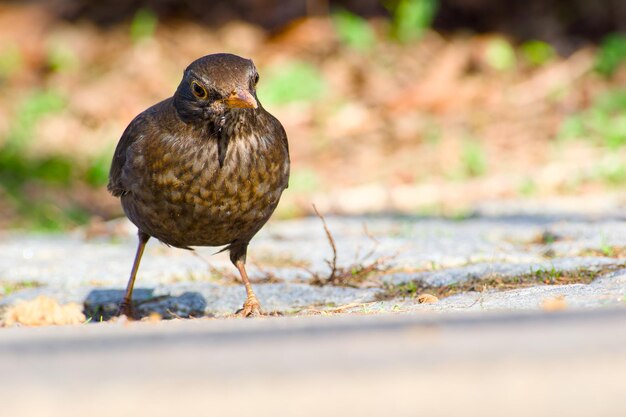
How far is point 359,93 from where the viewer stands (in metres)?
10.7

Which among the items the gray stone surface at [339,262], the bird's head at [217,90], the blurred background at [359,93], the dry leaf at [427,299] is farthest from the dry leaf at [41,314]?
the blurred background at [359,93]

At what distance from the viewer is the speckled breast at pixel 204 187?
4184 millimetres

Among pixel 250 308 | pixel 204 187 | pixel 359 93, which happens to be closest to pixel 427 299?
pixel 250 308

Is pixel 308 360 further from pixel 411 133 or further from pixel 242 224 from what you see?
pixel 411 133

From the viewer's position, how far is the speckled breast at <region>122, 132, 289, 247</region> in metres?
4.18

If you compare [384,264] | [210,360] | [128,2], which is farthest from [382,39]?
[210,360]

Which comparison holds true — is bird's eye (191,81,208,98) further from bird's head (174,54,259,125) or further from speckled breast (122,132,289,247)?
speckled breast (122,132,289,247)

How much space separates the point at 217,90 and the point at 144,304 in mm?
1050

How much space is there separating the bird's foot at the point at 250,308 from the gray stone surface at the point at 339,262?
0.30 ft

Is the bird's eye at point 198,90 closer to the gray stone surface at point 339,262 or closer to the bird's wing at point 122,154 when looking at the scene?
the bird's wing at point 122,154

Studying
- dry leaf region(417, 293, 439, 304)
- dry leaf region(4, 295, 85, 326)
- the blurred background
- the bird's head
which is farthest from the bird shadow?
the blurred background

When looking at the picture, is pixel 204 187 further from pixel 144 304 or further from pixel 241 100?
pixel 144 304

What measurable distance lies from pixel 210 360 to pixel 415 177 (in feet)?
21.9

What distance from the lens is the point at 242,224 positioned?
169 inches
